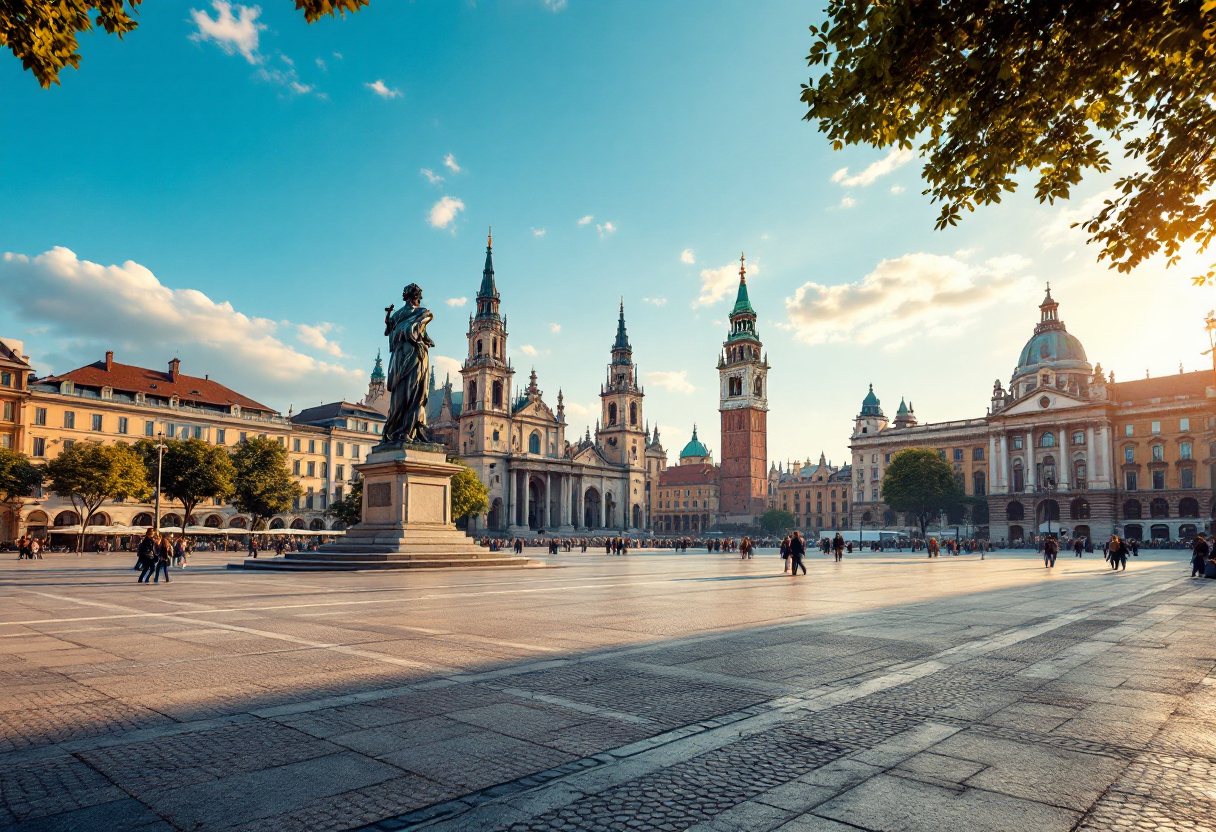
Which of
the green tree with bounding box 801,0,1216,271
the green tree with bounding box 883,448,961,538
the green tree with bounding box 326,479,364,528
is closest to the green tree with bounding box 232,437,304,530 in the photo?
the green tree with bounding box 326,479,364,528

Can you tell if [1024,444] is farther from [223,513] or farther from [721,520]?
[223,513]

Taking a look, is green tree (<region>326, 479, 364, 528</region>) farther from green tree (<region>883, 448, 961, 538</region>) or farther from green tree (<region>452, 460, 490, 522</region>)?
green tree (<region>883, 448, 961, 538</region>)

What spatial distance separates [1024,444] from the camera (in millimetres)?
93375

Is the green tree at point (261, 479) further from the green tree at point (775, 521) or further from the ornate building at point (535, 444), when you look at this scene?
the green tree at point (775, 521)

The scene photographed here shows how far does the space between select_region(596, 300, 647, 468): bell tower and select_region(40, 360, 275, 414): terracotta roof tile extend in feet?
172

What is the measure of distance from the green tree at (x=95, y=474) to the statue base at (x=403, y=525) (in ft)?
95.1

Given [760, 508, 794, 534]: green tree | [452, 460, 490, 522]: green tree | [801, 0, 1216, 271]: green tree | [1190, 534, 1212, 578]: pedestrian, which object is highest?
[801, 0, 1216, 271]: green tree

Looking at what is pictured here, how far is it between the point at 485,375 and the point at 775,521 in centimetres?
5242

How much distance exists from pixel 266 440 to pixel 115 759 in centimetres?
5979

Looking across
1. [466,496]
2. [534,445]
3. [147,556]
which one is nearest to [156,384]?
[466,496]

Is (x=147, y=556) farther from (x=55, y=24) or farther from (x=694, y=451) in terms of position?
(x=694, y=451)

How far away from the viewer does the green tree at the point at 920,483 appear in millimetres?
90438

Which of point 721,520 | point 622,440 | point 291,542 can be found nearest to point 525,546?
point 291,542

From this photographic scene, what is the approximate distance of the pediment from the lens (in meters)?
89.5
